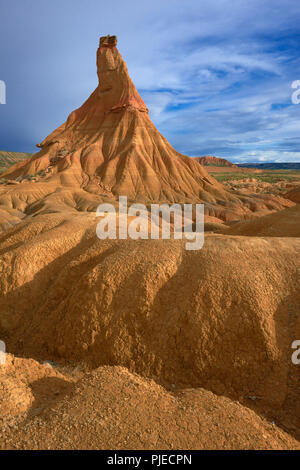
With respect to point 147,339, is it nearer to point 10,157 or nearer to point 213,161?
point 10,157

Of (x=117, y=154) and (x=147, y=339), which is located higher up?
(x=117, y=154)

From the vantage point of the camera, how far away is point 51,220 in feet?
48.0

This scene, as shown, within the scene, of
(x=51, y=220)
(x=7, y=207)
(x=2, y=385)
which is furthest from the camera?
(x=7, y=207)

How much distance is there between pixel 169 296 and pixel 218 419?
4.06 metres

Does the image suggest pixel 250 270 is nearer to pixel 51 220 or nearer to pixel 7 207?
pixel 51 220

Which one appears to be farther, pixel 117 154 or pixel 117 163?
pixel 117 154

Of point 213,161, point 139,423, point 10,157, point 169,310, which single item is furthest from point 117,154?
point 213,161

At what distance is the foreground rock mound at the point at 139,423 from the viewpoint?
4.39 meters

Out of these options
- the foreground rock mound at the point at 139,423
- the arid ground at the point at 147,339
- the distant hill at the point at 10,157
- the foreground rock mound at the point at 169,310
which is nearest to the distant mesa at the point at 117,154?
the arid ground at the point at 147,339

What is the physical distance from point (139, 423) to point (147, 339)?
3454 mm

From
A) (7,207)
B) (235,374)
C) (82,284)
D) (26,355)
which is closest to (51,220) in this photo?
(82,284)

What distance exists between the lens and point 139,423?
4.78 m

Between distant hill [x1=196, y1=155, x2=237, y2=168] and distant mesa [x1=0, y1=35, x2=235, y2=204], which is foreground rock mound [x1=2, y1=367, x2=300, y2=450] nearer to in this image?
distant mesa [x1=0, y1=35, x2=235, y2=204]

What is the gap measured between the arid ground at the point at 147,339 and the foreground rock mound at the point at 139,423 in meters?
0.02
